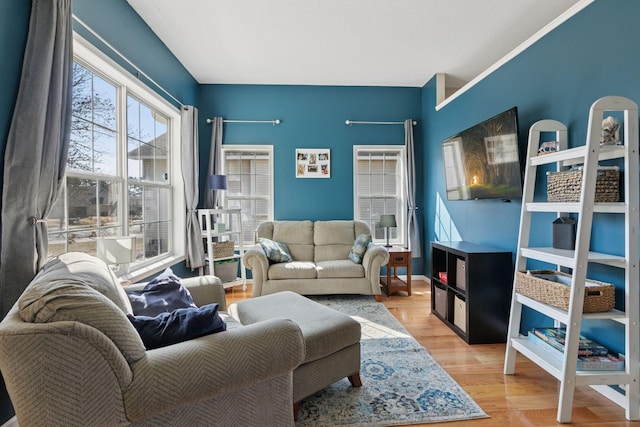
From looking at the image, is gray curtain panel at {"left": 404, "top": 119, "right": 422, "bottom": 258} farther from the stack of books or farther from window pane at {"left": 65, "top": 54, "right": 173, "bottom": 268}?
window pane at {"left": 65, "top": 54, "right": 173, "bottom": 268}

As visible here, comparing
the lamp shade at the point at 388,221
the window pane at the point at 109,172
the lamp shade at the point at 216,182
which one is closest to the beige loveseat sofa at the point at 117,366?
the window pane at the point at 109,172

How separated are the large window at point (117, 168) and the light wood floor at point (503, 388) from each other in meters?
2.64

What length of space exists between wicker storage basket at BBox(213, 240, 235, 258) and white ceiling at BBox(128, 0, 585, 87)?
86.0 inches

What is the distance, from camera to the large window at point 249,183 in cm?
480

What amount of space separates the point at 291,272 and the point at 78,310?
285 centimetres

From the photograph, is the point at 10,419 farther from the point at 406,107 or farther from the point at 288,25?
the point at 406,107

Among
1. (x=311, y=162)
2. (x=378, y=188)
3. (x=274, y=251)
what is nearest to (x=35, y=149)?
(x=274, y=251)

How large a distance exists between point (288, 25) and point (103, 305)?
9.50 ft

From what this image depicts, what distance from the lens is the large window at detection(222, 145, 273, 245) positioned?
189 inches

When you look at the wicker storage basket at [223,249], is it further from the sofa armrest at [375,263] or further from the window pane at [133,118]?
the sofa armrest at [375,263]

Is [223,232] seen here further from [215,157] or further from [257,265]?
[215,157]

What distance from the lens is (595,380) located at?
1761 mm

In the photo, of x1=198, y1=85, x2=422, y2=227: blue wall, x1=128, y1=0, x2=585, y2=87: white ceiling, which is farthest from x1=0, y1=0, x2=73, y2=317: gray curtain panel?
x1=198, y1=85, x2=422, y2=227: blue wall

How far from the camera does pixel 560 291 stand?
187 cm
